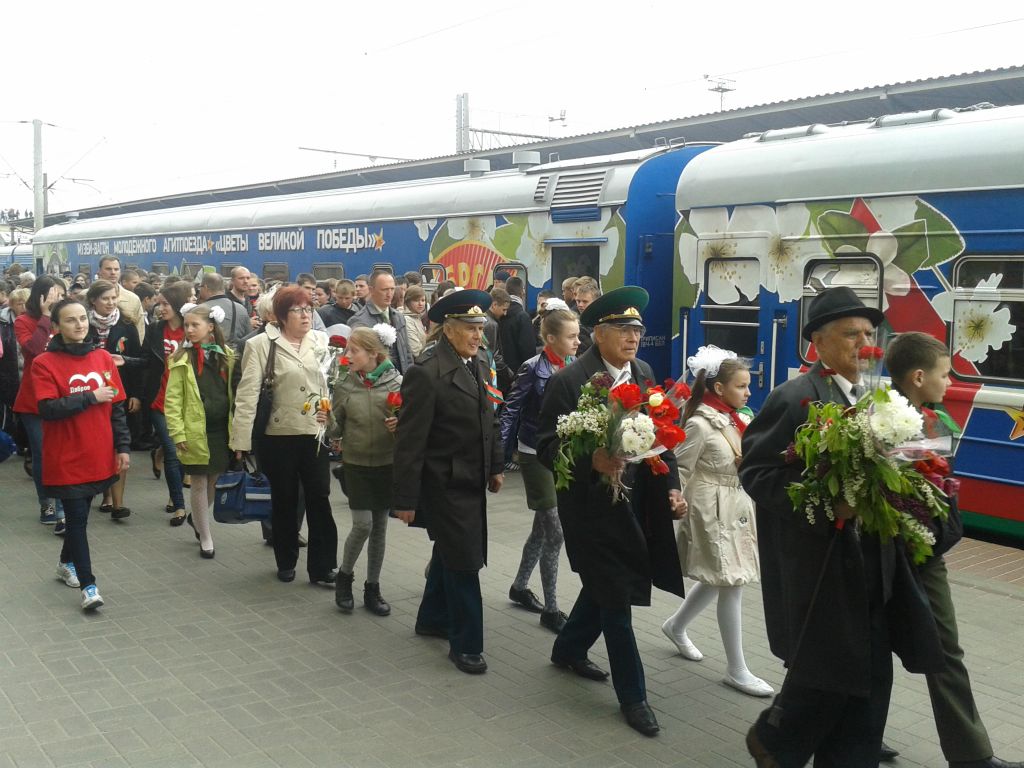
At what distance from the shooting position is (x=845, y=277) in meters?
8.55

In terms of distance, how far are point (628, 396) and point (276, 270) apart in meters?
14.7

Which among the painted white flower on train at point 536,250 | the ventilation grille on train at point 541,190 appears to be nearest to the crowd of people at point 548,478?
the painted white flower on train at point 536,250

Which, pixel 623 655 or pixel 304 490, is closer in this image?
pixel 623 655

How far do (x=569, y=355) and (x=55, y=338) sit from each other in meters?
3.12

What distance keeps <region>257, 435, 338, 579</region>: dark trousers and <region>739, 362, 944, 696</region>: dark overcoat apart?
12.0ft

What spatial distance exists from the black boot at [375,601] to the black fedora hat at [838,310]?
11.3 ft

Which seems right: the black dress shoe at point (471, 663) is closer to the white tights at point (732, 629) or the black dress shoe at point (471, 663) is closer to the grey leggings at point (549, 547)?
the grey leggings at point (549, 547)

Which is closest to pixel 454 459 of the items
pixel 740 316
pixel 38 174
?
pixel 740 316

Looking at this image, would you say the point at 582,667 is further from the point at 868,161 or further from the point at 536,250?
the point at 536,250

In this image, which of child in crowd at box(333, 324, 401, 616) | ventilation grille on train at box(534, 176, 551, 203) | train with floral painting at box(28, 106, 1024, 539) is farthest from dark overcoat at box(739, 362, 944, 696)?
ventilation grille on train at box(534, 176, 551, 203)

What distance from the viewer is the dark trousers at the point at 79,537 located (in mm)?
6273

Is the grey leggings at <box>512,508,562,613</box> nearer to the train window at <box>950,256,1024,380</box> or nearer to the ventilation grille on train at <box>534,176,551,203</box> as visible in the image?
the train window at <box>950,256,1024,380</box>

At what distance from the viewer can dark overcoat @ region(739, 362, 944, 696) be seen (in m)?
3.65

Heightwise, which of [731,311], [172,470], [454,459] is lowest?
[172,470]
